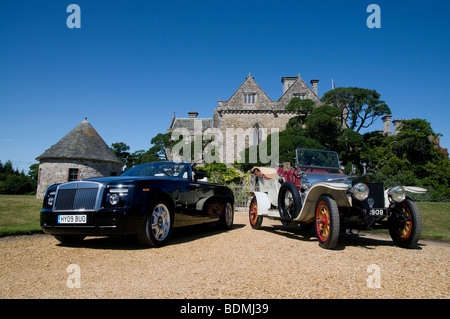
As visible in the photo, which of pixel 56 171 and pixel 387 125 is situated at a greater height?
pixel 387 125

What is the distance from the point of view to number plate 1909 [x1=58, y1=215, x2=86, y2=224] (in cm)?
454

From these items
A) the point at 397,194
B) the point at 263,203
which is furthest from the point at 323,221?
the point at 263,203

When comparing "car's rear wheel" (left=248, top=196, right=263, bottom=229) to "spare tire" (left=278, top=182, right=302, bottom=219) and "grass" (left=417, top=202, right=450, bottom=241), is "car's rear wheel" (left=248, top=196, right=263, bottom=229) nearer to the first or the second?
"spare tire" (left=278, top=182, right=302, bottom=219)

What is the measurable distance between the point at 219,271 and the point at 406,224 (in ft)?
13.0

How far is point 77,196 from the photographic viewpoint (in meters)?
4.79

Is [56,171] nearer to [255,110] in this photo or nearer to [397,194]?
[255,110]

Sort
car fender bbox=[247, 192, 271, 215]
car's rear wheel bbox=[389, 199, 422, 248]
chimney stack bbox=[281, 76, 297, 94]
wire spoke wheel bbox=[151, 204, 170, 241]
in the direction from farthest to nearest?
chimney stack bbox=[281, 76, 297, 94], car fender bbox=[247, 192, 271, 215], car's rear wheel bbox=[389, 199, 422, 248], wire spoke wheel bbox=[151, 204, 170, 241]

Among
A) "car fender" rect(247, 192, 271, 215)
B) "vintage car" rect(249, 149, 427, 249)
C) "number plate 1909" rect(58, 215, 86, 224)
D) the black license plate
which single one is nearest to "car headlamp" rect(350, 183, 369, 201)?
"vintage car" rect(249, 149, 427, 249)

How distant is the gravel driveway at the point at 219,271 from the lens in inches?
110

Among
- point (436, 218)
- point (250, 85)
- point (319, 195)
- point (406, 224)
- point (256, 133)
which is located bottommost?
point (436, 218)

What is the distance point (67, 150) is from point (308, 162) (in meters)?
24.6

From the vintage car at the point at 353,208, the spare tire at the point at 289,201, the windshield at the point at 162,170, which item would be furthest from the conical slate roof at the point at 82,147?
the vintage car at the point at 353,208

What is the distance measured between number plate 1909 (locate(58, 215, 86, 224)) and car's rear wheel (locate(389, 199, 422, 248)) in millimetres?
5561
